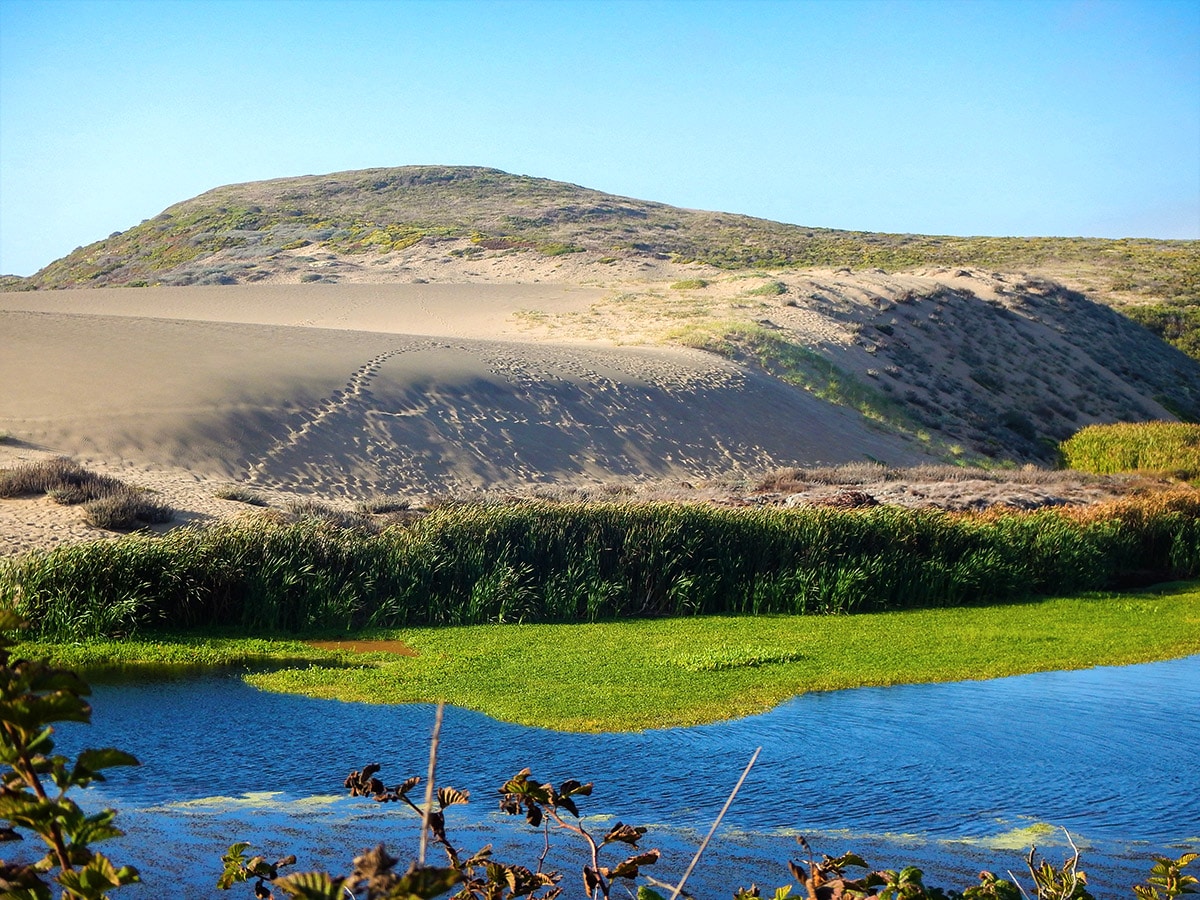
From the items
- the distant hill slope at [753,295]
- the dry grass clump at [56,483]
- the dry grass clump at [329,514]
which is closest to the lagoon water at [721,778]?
the dry grass clump at [329,514]

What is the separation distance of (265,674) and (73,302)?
1832 inches

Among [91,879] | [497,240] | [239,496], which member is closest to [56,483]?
[239,496]

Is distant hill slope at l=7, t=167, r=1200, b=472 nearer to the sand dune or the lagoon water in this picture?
the sand dune

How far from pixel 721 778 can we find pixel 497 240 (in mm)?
64874

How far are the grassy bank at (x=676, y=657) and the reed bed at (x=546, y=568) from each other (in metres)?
0.61

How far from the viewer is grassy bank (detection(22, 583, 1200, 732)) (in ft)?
33.4

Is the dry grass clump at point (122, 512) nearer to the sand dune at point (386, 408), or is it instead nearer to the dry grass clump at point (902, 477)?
the sand dune at point (386, 408)

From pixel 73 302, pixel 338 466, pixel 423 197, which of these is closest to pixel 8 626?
pixel 338 466

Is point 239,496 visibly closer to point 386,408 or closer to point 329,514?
point 329,514

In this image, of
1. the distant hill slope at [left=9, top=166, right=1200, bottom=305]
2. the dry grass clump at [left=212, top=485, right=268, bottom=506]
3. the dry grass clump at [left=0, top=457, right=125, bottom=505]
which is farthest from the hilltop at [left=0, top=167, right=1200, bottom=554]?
the dry grass clump at [left=212, top=485, right=268, bottom=506]

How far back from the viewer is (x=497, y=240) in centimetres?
7062

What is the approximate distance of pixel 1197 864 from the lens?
7242mm

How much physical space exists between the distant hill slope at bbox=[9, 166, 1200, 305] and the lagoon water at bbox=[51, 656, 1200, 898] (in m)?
55.8

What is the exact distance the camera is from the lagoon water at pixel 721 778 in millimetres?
6672
